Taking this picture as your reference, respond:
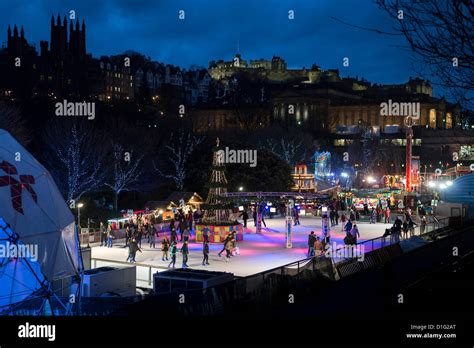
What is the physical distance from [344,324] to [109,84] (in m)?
130

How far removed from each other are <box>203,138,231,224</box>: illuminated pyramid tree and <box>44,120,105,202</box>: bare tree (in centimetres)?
1496

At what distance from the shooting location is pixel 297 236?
31.9 m

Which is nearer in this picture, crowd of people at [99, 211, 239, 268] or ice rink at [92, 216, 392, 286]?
ice rink at [92, 216, 392, 286]

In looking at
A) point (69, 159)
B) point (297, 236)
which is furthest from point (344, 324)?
point (69, 159)

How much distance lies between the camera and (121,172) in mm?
49156

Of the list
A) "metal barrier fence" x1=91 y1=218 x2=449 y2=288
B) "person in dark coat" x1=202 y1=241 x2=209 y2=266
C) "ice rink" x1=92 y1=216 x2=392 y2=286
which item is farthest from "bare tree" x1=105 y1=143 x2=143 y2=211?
"metal barrier fence" x1=91 y1=218 x2=449 y2=288

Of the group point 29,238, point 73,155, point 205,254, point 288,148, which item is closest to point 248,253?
point 205,254

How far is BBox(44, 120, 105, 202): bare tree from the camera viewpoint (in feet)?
149

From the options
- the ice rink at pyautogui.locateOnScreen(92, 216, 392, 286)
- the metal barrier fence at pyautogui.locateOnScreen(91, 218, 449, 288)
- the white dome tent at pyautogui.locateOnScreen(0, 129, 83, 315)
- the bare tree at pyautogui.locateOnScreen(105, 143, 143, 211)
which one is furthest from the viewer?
the bare tree at pyautogui.locateOnScreen(105, 143, 143, 211)

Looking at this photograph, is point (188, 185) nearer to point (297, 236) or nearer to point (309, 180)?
point (309, 180)

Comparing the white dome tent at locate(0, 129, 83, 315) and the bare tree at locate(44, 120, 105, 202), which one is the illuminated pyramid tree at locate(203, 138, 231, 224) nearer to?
the bare tree at locate(44, 120, 105, 202)

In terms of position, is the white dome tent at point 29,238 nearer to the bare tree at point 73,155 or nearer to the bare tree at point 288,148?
the bare tree at point 73,155

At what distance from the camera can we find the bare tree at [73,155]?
1785 inches


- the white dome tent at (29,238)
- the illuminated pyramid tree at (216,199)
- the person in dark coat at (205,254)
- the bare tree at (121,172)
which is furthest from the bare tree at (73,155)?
the white dome tent at (29,238)
